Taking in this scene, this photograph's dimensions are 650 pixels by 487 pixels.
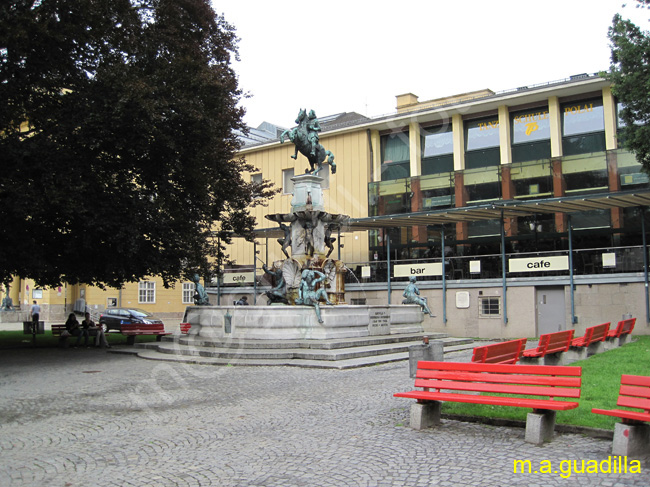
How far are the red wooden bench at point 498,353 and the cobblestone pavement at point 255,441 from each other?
1.24m

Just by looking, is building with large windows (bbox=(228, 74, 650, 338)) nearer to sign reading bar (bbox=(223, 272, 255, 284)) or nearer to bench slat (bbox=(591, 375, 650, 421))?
sign reading bar (bbox=(223, 272, 255, 284))

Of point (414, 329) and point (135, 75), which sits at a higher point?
point (135, 75)

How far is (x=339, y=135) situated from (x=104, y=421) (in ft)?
113

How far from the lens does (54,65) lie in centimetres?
1773

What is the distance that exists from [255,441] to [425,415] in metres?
2.10

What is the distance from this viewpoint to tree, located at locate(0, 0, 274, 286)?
55.1 ft

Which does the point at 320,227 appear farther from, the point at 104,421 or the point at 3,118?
the point at 104,421

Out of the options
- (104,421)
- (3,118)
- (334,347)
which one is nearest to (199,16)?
(3,118)

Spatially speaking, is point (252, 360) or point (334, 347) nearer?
point (252, 360)

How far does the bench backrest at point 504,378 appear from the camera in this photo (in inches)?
275

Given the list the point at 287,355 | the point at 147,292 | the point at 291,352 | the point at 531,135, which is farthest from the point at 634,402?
the point at 147,292

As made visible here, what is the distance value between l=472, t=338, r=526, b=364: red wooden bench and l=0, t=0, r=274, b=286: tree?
11.3 m

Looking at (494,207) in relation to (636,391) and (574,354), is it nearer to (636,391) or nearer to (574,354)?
(574,354)

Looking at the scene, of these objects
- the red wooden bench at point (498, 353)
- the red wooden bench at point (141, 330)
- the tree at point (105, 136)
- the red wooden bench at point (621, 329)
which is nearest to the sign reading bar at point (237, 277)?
the red wooden bench at point (141, 330)
